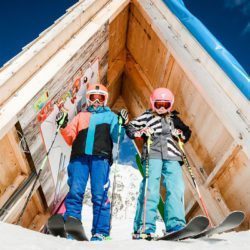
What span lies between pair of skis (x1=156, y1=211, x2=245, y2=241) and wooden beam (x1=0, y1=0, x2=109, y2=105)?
83.9 inches

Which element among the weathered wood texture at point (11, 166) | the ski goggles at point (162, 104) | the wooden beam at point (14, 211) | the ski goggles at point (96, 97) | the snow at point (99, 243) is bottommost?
the snow at point (99, 243)

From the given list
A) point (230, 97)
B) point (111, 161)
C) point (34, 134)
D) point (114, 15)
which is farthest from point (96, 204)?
point (114, 15)

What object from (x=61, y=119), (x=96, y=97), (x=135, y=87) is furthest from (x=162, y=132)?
(x=135, y=87)

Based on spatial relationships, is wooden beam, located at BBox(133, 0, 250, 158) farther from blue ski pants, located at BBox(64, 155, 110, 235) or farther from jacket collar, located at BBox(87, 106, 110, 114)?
blue ski pants, located at BBox(64, 155, 110, 235)

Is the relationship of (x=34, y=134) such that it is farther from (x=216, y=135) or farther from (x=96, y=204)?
(x=216, y=135)

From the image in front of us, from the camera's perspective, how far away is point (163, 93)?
5125 millimetres

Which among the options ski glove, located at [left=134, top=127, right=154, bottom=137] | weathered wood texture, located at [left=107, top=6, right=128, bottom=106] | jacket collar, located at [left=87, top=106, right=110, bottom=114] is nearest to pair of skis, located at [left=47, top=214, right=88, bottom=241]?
ski glove, located at [left=134, top=127, right=154, bottom=137]

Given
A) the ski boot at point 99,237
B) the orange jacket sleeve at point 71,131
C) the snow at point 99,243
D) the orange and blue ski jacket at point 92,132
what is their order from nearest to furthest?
the snow at point 99,243 → the ski boot at point 99,237 → the orange and blue ski jacket at point 92,132 → the orange jacket sleeve at point 71,131

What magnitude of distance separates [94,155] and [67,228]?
1.48 metres

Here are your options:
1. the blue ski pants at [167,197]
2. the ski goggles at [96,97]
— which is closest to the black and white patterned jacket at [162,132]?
the blue ski pants at [167,197]

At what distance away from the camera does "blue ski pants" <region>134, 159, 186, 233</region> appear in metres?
3.84

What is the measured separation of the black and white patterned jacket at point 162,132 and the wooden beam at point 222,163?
0.55 m

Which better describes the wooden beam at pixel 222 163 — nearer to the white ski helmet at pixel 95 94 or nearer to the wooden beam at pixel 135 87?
the white ski helmet at pixel 95 94

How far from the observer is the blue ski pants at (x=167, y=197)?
384cm
